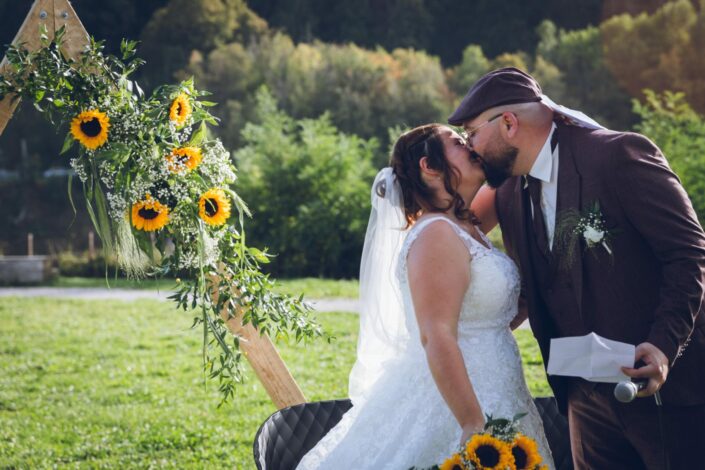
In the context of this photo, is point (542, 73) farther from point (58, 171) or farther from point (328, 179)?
point (58, 171)

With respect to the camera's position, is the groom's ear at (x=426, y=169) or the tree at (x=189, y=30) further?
the tree at (x=189, y=30)

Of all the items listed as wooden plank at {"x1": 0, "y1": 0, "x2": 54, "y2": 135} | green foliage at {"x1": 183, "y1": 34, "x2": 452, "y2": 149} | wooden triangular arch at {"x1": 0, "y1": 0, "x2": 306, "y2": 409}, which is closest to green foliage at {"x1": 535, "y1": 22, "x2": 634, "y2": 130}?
green foliage at {"x1": 183, "y1": 34, "x2": 452, "y2": 149}

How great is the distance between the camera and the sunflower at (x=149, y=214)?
131 inches

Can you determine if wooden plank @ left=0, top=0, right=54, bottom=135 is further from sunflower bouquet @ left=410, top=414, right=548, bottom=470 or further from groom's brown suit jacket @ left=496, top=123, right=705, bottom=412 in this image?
sunflower bouquet @ left=410, top=414, right=548, bottom=470

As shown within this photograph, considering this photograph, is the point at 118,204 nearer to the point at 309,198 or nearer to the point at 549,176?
the point at 549,176

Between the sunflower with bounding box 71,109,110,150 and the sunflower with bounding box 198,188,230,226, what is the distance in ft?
1.51

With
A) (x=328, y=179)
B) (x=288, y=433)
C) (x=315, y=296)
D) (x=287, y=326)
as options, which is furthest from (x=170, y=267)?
(x=328, y=179)

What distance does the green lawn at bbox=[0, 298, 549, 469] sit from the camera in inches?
217

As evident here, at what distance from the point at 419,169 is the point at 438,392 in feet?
2.82

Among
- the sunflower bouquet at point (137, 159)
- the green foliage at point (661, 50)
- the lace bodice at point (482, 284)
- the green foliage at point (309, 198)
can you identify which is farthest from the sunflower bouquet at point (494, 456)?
the green foliage at point (661, 50)

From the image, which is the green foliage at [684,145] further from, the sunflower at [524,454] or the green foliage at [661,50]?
the sunflower at [524,454]

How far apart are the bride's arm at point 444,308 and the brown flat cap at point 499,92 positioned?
482mm

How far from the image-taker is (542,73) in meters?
23.6

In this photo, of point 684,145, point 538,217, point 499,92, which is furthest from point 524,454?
point 684,145
